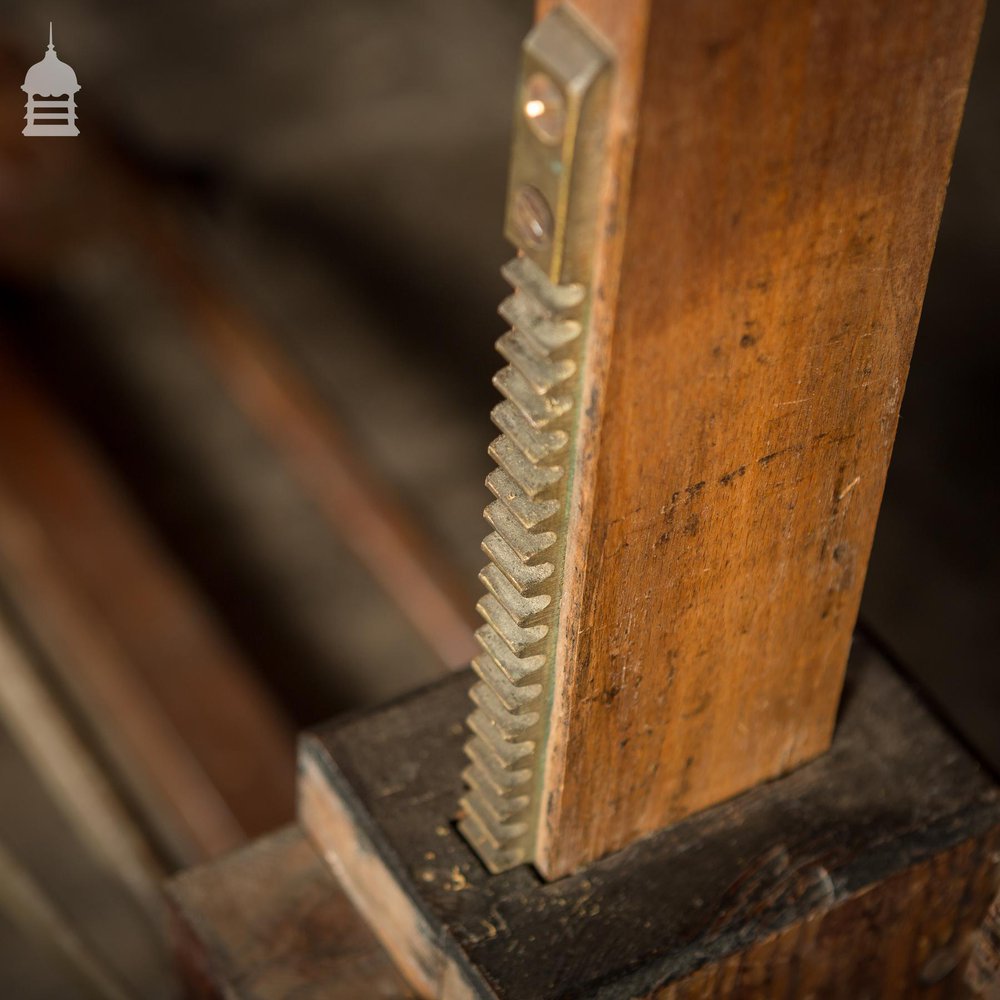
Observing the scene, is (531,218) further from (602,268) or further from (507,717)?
(507,717)

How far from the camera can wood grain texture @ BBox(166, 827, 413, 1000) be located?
128 cm

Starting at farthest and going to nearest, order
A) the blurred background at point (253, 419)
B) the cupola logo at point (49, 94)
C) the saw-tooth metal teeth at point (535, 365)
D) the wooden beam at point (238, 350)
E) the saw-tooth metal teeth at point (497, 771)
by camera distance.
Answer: the cupola logo at point (49, 94) < the wooden beam at point (238, 350) < the blurred background at point (253, 419) < the saw-tooth metal teeth at point (497, 771) < the saw-tooth metal teeth at point (535, 365)

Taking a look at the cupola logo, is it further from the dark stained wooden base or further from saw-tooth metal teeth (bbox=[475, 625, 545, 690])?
saw-tooth metal teeth (bbox=[475, 625, 545, 690])

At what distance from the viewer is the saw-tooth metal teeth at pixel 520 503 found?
939 mm

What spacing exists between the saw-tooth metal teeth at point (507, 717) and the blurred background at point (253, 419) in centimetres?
135

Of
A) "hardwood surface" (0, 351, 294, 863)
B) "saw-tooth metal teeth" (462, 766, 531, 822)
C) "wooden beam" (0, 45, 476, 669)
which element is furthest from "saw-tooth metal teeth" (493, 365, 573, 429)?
"wooden beam" (0, 45, 476, 669)

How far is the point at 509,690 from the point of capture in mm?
1043

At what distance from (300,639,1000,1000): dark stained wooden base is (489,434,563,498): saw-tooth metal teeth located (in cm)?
35

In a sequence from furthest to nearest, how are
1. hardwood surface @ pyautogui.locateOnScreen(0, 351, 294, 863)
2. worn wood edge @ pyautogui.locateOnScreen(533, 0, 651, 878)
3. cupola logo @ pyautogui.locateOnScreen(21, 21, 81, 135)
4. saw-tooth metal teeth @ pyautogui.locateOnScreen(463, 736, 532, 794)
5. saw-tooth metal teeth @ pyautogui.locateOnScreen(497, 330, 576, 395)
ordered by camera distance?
cupola logo @ pyautogui.locateOnScreen(21, 21, 81, 135)
hardwood surface @ pyautogui.locateOnScreen(0, 351, 294, 863)
saw-tooth metal teeth @ pyautogui.locateOnScreen(463, 736, 532, 794)
saw-tooth metal teeth @ pyautogui.locateOnScreen(497, 330, 576, 395)
worn wood edge @ pyautogui.locateOnScreen(533, 0, 651, 878)

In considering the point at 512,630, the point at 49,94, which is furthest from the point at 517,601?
the point at 49,94

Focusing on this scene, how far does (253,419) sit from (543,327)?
229 centimetres

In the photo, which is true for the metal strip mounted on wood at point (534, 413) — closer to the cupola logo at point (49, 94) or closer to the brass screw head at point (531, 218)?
the brass screw head at point (531, 218)

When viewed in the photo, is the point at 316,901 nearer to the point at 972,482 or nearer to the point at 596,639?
the point at 596,639

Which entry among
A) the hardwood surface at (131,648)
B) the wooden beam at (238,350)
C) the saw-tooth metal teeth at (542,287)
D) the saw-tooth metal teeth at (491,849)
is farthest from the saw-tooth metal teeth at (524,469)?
the wooden beam at (238,350)
